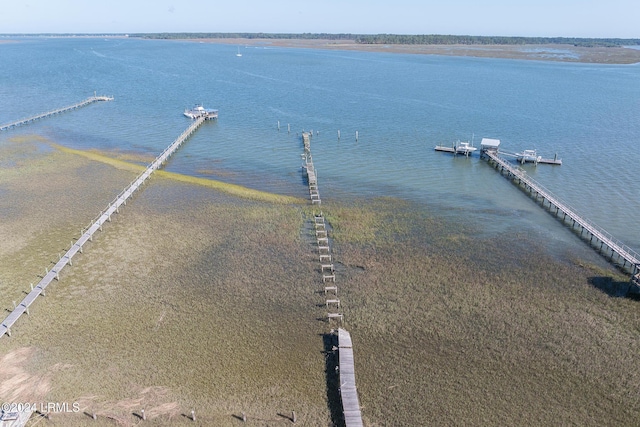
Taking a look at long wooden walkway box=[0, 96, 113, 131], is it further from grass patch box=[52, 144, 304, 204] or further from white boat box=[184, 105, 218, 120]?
white boat box=[184, 105, 218, 120]

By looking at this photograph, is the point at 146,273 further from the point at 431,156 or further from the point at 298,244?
the point at 431,156

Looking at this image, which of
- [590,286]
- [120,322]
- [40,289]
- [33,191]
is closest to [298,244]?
[120,322]

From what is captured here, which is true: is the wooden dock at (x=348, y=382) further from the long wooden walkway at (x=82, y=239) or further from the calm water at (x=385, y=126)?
the calm water at (x=385, y=126)

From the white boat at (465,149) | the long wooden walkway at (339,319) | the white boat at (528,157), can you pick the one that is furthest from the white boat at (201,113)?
the white boat at (528,157)

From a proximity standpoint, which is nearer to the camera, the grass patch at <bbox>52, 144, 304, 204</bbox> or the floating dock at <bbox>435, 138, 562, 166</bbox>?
the grass patch at <bbox>52, 144, 304, 204</bbox>

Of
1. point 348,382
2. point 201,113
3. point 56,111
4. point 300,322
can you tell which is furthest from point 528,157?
point 56,111

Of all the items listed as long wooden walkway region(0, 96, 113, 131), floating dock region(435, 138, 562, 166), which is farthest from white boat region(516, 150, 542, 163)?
long wooden walkway region(0, 96, 113, 131)

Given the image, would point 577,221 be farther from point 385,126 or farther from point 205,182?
point 385,126
